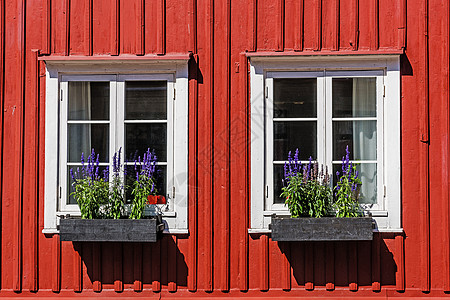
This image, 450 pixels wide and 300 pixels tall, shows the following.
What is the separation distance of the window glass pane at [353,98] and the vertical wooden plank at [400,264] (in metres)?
1.30

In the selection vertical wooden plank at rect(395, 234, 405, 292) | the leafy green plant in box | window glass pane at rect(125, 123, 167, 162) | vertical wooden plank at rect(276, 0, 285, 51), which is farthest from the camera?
window glass pane at rect(125, 123, 167, 162)

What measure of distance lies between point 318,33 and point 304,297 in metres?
2.65

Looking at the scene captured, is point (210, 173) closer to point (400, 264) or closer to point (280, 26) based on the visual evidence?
point (280, 26)

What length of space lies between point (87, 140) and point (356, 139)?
2769mm

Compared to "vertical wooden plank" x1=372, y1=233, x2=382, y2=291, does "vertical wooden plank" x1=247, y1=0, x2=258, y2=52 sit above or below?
above

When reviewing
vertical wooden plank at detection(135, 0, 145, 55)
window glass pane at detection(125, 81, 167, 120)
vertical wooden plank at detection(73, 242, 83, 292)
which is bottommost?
vertical wooden plank at detection(73, 242, 83, 292)

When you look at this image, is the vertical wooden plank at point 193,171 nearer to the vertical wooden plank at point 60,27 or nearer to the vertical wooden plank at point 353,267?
the vertical wooden plank at point 60,27

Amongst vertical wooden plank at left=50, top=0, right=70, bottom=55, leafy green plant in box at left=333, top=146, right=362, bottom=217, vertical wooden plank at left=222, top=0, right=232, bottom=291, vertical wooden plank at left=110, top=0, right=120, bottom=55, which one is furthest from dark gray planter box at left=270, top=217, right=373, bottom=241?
vertical wooden plank at left=50, top=0, right=70, bottom=55

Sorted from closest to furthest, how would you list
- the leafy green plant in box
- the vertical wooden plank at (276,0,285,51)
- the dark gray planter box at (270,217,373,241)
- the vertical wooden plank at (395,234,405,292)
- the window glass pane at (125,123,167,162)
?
the dark gray planter box at (270,217,373,241) → the leafy green plant in box → the vertical wooden plank at (395,234,405,292) → the vertical wooden plank at (276,0,285,51) → the window glass pane at (125,123,167,162)

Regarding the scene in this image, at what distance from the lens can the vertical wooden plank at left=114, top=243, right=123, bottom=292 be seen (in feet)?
16.7

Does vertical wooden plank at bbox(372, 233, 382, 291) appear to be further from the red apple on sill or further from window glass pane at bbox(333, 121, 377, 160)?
the red apple on sill

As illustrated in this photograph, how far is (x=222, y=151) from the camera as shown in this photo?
16.8 ft

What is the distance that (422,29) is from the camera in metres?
5.07

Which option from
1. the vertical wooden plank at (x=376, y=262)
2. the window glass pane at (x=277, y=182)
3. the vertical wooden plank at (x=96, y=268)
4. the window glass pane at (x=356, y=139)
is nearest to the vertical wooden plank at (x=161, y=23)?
the window glass pane at (x=277, y=182)
